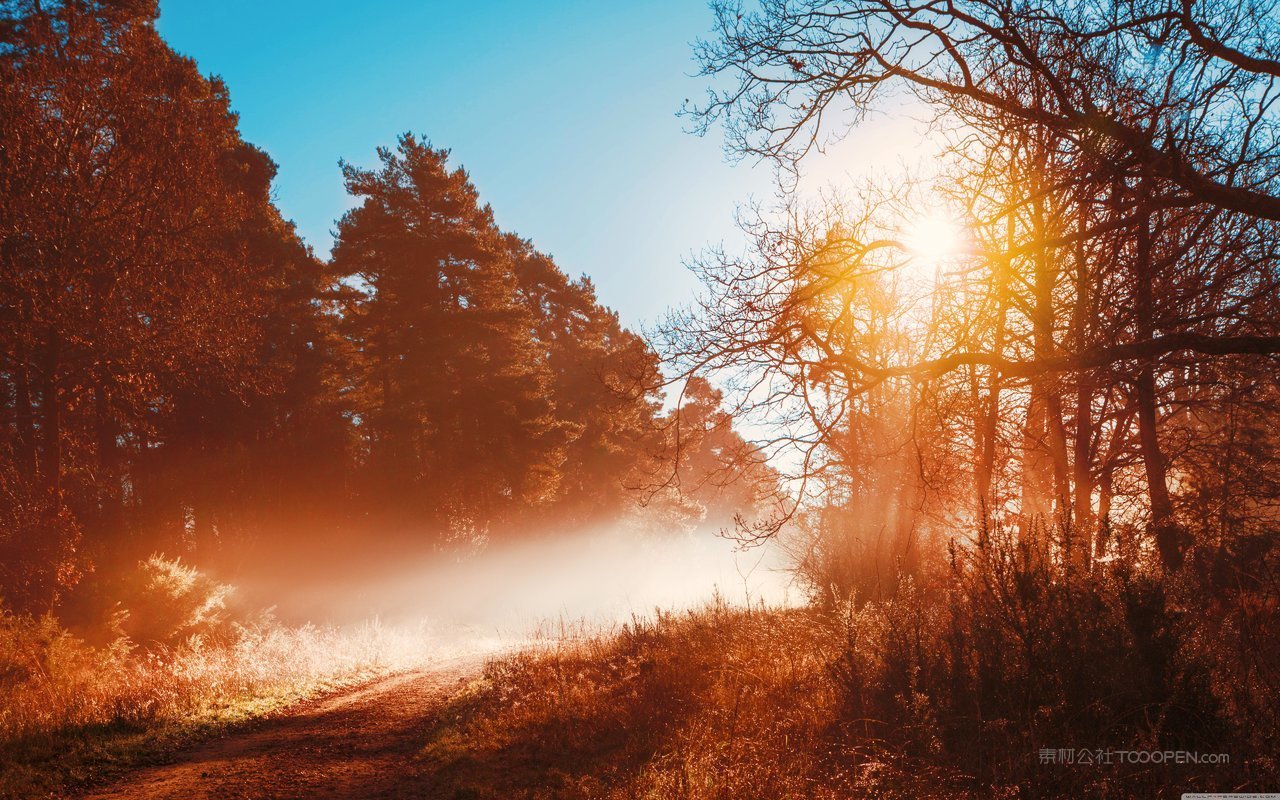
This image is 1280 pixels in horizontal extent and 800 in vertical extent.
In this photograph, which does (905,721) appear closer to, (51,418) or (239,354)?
(239,354)

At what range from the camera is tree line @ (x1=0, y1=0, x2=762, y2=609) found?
11.1m

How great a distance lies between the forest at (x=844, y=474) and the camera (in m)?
4.55

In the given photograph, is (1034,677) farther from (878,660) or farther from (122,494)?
(122,494)

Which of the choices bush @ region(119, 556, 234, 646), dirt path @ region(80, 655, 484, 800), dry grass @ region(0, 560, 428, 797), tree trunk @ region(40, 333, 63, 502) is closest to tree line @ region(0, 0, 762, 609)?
tree trunk @ region(40, 333, 63, 502)

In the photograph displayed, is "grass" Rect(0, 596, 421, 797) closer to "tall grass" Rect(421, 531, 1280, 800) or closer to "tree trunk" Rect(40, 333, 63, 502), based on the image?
"tree trunk" Rect(40, 333, 63, 502)

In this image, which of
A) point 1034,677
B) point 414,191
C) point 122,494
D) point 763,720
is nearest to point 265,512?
point 122,494

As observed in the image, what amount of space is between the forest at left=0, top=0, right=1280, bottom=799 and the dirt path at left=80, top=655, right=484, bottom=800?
144 millimetres

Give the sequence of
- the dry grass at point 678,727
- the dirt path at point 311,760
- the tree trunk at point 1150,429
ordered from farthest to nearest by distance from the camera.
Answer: the tree trunk at point 1150,429 < the dirt path at point 311,760 < the dry grass at point 678,727

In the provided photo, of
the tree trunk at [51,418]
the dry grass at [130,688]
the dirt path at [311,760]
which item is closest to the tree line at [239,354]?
the tree trunk at [51,418]

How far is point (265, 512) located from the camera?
24766 mm

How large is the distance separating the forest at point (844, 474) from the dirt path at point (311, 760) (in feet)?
0.47

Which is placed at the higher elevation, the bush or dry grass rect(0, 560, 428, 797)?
the bush

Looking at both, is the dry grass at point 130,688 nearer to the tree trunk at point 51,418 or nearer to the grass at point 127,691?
the grass at point 127,691

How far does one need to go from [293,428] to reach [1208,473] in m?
29.2
